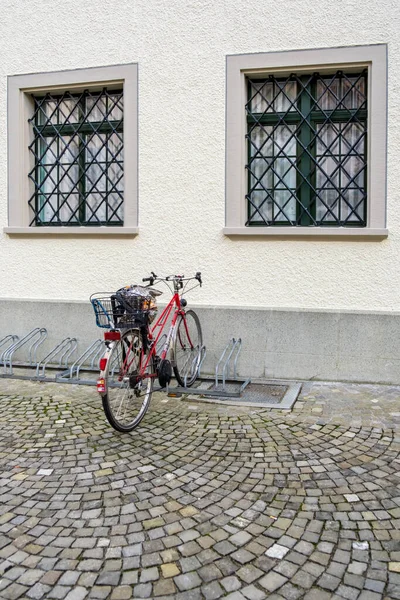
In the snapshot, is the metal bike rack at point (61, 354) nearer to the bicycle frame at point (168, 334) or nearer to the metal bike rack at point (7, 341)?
the metal bike rack at point (7, 341)

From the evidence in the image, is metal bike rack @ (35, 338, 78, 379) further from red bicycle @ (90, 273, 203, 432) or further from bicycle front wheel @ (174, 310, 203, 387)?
red bicycle @ (90, 273, 203, 432)

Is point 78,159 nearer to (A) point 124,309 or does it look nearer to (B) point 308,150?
(B) point 308,150

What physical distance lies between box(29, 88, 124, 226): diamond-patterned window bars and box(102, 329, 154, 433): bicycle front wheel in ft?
8.50

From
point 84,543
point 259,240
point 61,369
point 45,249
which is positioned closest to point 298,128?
point 259,240

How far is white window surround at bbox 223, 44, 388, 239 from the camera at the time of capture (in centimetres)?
548

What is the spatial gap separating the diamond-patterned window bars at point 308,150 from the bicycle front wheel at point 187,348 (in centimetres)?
141

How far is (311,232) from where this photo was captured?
566cm

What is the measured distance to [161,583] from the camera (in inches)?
91.0

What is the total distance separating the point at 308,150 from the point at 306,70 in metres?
0.87

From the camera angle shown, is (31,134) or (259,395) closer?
(259,395)

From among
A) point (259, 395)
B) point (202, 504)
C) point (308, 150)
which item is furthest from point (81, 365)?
point (308, 150)

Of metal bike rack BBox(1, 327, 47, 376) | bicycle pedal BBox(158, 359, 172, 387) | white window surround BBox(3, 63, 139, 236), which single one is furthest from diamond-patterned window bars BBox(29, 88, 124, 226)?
bicycle pedal BBox(158, 359, 172, 387)

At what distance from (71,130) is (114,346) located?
3844mm

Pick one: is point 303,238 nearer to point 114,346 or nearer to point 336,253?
point 336,253
